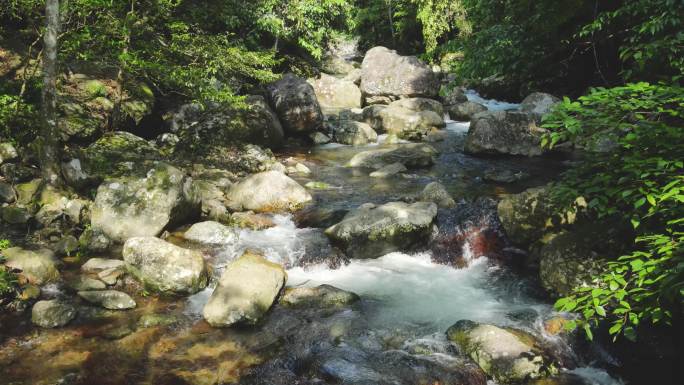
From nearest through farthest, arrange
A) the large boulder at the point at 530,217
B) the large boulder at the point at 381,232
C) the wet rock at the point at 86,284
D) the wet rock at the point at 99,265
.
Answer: the wet rock at the point at 86,284
the wet rock at the point at 99,265
the large boulder at the point at 530,217
the large boulder at the point at 381,232

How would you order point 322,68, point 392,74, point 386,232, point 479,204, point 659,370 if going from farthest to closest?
point 322,68
point 392,74
point 479,204
point 386,232
point 659,370

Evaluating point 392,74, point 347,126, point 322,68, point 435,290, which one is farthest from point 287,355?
point 322,68

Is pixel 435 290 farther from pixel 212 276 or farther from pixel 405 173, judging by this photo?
pixel 405 173

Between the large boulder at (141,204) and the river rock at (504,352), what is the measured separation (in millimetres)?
5369

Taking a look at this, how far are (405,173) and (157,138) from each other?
7.13 m

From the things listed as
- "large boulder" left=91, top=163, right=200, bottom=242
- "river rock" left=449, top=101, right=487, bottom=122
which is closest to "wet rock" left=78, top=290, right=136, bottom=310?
"large boulder" left=91, top=163, right=200, bottom=242

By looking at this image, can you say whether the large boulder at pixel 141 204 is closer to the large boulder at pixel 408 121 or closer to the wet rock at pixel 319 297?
the wet rock at pixel 319 297

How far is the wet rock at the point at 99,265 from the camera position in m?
6.95

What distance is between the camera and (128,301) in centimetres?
625

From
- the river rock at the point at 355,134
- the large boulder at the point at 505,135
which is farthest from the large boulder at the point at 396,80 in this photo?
the large boulder at the point at 505,135

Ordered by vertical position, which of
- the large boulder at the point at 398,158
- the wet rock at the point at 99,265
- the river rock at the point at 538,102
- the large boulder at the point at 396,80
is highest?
the large boulder at the point at 396,80

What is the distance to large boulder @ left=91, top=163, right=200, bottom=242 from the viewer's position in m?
7.85

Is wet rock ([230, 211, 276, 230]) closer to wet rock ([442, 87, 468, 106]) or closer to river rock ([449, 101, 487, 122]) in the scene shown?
river rock ([449, 101, 487, 122])

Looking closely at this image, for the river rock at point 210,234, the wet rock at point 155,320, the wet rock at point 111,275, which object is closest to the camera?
the wet rock at point 155,320
